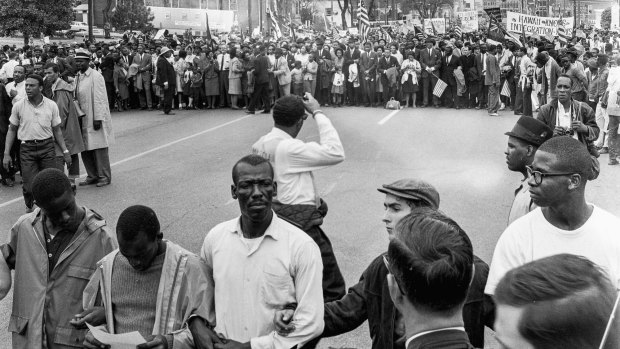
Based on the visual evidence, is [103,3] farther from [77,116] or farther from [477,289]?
[477,289]

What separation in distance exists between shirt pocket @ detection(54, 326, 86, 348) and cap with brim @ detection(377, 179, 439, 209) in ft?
5.72

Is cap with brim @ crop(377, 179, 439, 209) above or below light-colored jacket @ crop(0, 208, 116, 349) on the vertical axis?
above

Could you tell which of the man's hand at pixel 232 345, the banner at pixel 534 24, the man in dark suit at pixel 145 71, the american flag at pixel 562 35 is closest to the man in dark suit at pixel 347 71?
the banner at pixel 534 24

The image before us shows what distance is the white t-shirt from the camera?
3725 millimetres

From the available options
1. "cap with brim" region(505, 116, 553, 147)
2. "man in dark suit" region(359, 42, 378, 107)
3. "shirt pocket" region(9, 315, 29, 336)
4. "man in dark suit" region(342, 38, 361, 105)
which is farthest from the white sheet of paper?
"man in dark suit" region(342, 38, 361, 105)

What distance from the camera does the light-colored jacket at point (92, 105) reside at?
39.4 feet

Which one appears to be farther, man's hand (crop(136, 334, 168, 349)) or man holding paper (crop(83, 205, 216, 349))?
man holding paper (crop(83, 205, 216, 349))

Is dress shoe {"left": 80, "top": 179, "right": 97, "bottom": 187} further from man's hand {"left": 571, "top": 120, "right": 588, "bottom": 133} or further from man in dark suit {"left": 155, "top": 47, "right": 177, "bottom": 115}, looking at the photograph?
man in dark suit {"left": 155, "top": 47, "right": 177, "bottom": 115}

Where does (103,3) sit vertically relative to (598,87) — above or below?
above

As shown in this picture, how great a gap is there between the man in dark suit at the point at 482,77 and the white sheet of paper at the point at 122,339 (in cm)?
1980

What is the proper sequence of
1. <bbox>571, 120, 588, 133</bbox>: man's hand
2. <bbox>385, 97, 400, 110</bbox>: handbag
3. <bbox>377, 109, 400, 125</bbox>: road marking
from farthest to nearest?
<bbox>385, 97, 400, 110</bbox>: handbag → <bbox>377, 109, 400, 125</bbox>: road marking → <bbox>571, 120, 588, 133</bbox>: man's hand

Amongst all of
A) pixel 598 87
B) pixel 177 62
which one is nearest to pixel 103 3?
pixel 177 62

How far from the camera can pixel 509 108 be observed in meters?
22.8

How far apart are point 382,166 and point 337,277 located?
7.96 meters
